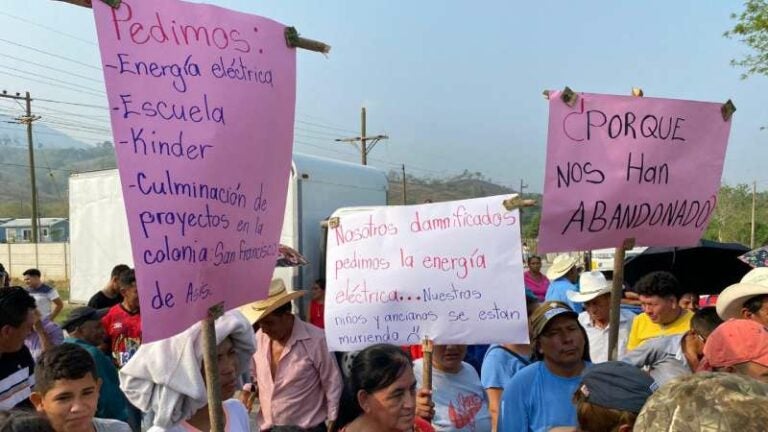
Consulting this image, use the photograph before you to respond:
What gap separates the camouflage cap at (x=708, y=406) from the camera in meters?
1.06

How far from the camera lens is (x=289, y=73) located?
2.32 metres

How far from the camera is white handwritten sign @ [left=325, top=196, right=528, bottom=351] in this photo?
9.86 ft

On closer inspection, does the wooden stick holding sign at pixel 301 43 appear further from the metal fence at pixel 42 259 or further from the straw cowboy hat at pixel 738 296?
the metal fence at pixel 42 259

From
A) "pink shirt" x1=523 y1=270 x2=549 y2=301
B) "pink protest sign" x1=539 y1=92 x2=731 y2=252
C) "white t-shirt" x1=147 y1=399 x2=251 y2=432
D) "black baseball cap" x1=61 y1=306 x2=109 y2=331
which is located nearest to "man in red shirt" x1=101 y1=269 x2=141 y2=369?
"black baseball cap" x1=61 y1=306 x2=109 y2=331

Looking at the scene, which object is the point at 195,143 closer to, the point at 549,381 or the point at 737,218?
the point at 549,381

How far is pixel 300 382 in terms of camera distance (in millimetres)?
3961

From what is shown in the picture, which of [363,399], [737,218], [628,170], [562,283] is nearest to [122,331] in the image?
[363,399]

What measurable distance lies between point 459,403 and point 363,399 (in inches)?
33.6

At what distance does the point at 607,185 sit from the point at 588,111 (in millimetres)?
334

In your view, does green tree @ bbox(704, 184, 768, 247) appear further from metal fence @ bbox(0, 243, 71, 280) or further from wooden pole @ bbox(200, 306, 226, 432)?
wooden pole @ bbox(200, 306, 226, 432)

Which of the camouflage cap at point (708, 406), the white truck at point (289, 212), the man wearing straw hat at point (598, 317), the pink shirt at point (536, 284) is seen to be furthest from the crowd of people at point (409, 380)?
the pink shirt at point (536, 284)

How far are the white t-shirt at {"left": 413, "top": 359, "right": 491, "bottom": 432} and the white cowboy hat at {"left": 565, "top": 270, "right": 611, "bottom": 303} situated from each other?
1.79 metres

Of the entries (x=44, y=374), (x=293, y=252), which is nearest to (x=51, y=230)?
(x=293, y=252)

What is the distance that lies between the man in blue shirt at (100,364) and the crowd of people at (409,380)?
1 cm
